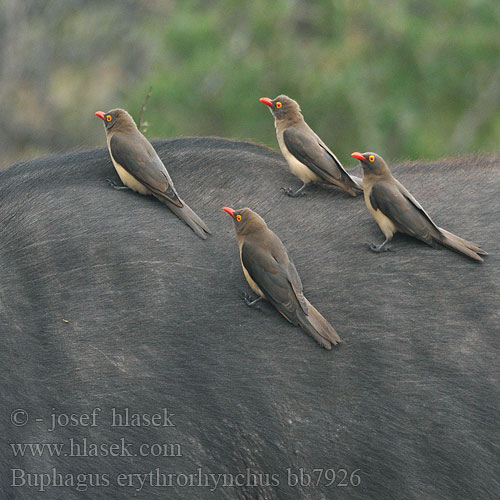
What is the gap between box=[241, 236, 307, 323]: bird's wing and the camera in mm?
2934

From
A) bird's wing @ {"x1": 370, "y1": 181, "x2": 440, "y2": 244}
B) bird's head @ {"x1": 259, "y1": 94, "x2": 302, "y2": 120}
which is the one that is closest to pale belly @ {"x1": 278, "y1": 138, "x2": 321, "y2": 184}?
bird's head @ {"x1": 259, "y1": 94, "x2": 302, "y2": 120}

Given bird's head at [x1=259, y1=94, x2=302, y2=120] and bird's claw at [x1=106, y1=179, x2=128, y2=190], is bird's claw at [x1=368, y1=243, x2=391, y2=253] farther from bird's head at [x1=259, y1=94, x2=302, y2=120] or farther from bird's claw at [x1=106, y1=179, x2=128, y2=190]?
bird's claw at [x1=106, y1=179, x2=128, y2=190]

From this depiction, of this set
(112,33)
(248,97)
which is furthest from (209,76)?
(112,33)

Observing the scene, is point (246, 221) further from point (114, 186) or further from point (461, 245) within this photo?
point (461, 245)

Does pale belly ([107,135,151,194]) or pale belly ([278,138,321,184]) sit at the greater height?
pale belly ([278,138,321,184])

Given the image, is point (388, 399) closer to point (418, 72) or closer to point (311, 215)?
point (311, 215)

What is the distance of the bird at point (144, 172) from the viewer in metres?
3.21

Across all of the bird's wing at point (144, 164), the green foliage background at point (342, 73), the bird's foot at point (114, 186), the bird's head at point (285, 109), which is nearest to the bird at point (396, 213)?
the bird's head at point (285, 109)

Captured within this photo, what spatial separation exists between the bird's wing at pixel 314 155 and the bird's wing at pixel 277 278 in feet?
1.87

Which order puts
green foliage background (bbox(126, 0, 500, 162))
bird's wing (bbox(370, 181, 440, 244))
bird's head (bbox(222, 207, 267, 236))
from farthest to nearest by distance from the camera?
green foliage background (bbox(126, 0, 500, 162)), bird's wing (bbox(370, 181, 440, 244)), bird's head (bbox(222, 207, 267, 236))

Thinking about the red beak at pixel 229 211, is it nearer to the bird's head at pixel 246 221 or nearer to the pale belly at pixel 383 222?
the bird's head at pixel 246 221

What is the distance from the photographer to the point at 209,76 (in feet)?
39.7

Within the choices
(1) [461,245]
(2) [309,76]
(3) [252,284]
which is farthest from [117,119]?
(2) [309,76]

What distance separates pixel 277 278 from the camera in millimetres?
2934
